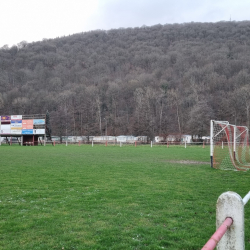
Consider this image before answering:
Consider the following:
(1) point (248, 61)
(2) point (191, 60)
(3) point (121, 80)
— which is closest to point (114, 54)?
(3) point (121, 80)

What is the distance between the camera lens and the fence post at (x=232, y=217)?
7.59ft

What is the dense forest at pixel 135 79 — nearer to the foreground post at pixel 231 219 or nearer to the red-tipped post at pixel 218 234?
the foreground post at pixel 231 219

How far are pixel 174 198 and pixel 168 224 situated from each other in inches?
86.6

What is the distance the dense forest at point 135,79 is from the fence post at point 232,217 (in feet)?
185

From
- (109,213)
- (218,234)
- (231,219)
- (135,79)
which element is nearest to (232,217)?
(231,219)

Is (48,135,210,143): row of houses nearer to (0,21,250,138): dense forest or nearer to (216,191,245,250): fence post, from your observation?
(0,21,250,138): dense forest

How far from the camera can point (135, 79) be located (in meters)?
96.5

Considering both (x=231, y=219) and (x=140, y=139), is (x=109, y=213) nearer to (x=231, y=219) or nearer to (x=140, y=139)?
(x=231, y=219)

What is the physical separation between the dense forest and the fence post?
5642 centimetres

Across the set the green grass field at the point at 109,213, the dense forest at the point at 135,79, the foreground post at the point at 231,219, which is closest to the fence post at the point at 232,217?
the foreground post at the point at 231,219

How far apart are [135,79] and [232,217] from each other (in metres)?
95.8

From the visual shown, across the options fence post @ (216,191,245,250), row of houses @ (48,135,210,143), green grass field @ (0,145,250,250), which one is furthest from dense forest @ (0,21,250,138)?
fence post @ (216,191,245,250)

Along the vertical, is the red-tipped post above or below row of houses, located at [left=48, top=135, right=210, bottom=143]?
above

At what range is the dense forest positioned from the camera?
71.9m
